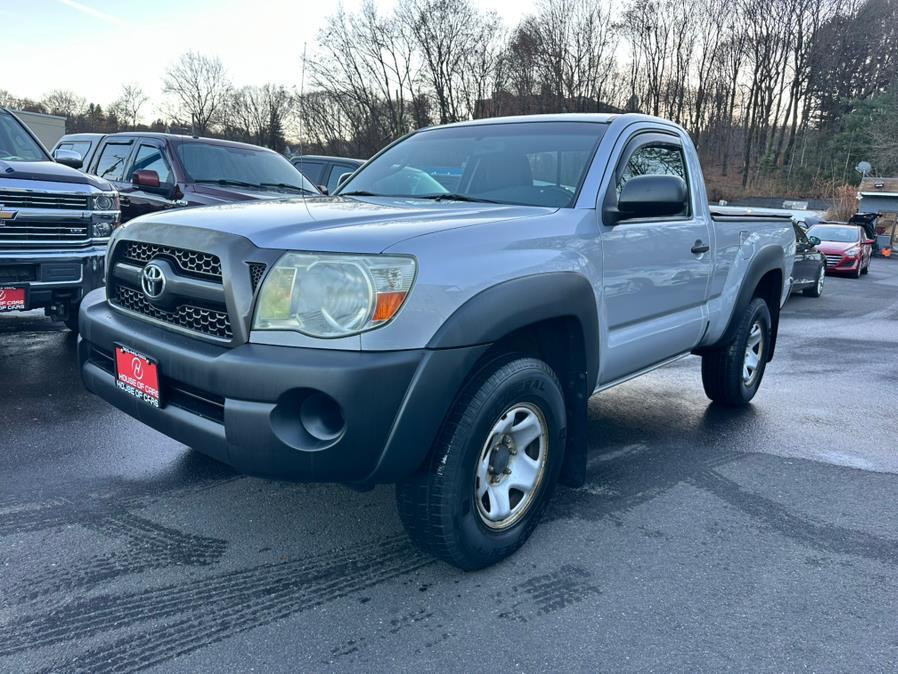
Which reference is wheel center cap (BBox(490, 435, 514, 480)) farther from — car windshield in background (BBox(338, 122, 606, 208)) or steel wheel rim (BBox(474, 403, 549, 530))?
car windshield in background (BBox(338, 122, 606, 208))

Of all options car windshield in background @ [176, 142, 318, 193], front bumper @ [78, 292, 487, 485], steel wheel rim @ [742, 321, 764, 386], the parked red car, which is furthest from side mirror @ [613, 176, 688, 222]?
the parked red car

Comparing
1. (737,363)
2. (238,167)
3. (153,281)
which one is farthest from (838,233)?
(153,281)

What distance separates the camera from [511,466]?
2754 millimetres

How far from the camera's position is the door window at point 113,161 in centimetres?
862

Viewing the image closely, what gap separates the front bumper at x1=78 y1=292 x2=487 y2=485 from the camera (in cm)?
211

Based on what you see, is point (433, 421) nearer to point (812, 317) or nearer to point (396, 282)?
point (396, 282)

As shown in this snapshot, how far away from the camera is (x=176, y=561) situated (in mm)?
2652

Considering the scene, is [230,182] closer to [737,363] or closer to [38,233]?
[38,233]

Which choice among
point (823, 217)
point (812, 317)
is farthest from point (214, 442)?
point (823, 217)

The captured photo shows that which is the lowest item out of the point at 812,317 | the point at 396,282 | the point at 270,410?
the point at 812,317

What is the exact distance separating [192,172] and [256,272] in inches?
251

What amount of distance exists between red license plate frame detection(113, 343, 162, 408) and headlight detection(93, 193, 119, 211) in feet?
11.4

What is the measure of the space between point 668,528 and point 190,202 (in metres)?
6.40

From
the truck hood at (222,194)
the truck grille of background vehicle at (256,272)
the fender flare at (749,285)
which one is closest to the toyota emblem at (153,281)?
the truck grille of background vehicle at (256,272)
